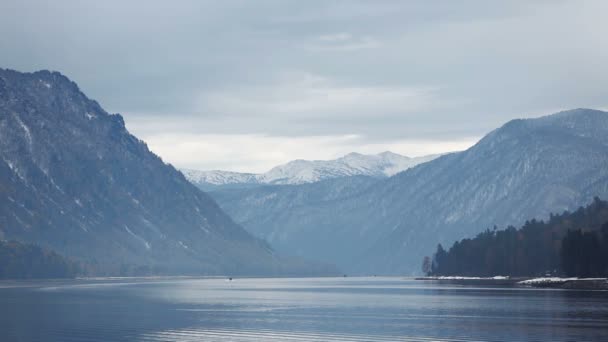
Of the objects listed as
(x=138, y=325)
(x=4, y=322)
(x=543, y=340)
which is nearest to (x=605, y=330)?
(x=543, y=340)

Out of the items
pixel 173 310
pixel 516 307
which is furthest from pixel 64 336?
pixel 516 307

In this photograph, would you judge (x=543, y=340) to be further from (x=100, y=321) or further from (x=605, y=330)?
(x=100, y=321)

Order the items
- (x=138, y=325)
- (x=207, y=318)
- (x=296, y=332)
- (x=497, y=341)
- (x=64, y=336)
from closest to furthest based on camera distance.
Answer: (x=497, y=341) < (x=64, y=336) < (x=296, y=332) < (x=138, y=325) < (x=207, y=318)

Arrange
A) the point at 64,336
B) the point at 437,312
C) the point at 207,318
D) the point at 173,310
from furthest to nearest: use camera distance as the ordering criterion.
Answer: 1. the point at 173,310
2. the point at 437,312
3. the point at 207,318
4. the point at 64,336

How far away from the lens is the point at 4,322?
130 meters

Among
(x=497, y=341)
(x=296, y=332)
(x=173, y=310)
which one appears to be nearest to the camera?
(x=497, y=341)

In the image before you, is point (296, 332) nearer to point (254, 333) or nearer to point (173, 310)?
point (254, 333)

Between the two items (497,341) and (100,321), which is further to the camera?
(100,321)

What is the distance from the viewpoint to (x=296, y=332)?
4732 inches

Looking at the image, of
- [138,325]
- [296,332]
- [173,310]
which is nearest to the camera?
[296,332]

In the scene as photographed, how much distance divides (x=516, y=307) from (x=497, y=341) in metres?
59.9

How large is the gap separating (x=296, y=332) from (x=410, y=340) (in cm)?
1625

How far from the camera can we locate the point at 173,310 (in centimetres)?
16812

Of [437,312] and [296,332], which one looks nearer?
[296,332]
